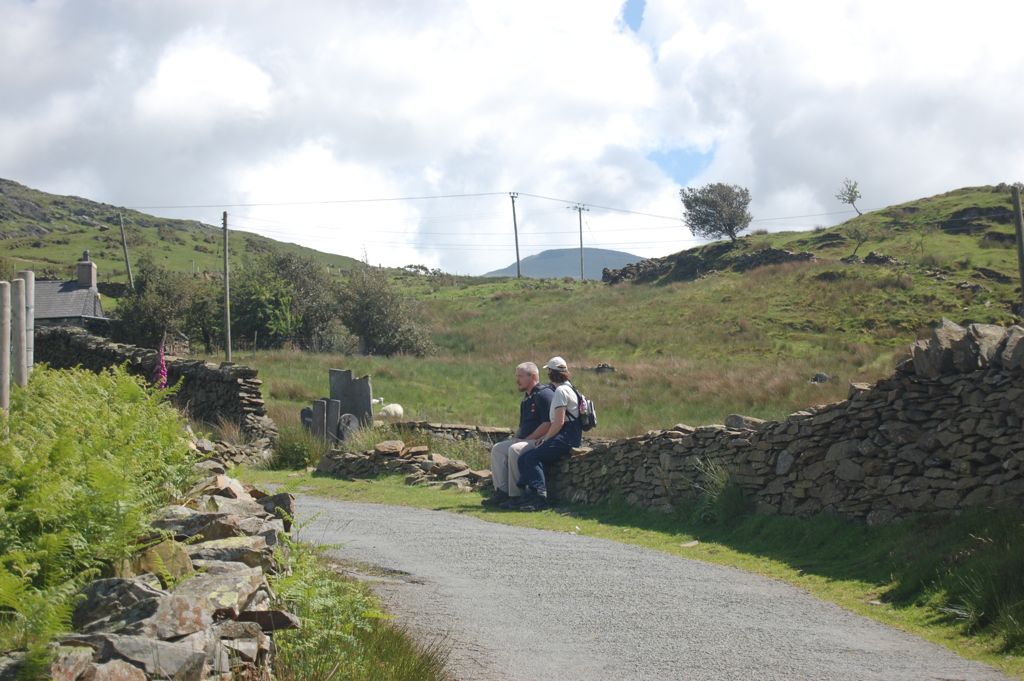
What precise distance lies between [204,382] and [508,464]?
12.3 metres

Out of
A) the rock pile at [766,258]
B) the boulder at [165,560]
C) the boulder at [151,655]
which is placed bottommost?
the boulder at [151,655]

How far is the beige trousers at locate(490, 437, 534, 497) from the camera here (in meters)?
13.4

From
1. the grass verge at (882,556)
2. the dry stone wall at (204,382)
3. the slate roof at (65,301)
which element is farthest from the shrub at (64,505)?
the slate roof at (65,301)

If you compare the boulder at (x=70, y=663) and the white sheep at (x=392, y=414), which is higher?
the white sheep at (x=392, y=414)

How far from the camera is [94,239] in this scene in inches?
4033

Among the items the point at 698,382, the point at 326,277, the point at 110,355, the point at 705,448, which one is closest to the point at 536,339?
the point at 326,277

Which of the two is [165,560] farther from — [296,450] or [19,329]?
[296,450]

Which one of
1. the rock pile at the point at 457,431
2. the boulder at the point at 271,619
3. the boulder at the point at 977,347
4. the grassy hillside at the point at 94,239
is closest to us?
the boulder at the point at 271,619

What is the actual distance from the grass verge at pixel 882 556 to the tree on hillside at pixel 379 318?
131 feet

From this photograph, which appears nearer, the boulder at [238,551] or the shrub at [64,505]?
the shrub at [64,505]

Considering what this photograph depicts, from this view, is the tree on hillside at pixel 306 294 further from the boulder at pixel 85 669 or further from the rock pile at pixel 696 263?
the boulder at pixel 85 669

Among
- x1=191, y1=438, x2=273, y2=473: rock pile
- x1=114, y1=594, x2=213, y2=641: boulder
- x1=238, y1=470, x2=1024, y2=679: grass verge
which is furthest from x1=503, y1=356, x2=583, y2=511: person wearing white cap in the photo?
x1=114, y1=594, x2=213, y2=641: boulder

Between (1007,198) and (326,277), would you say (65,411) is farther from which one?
(1007,198)

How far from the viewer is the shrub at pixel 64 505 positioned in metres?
4.02
